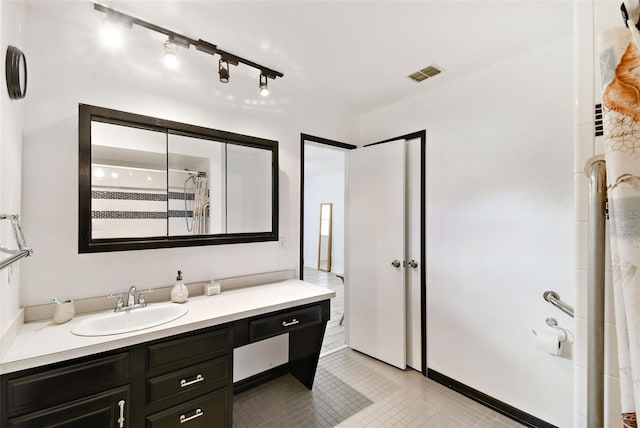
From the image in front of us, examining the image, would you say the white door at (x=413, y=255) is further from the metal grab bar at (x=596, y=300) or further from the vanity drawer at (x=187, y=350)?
the metal grab bar at (x=596, y=300)

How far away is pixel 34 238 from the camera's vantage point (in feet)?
5.08

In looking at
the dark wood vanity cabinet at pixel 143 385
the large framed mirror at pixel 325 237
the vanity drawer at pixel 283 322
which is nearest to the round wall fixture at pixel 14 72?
the dark wood vanity cabinet at pixel 143 385

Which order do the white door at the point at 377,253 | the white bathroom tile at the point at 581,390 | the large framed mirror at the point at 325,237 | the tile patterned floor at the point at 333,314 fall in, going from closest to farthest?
the white bathroom tile at the point at 581,390, the white door at the point at 377,253, the tile patterned floor at the point at 333,314, the large framed mirror at the point at 325,237

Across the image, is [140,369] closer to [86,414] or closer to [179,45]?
[86,414]

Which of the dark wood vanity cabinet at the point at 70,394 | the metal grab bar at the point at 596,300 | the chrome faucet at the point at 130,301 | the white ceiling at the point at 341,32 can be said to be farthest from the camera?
the chrome faucet at the point at 130,301

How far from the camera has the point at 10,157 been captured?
1.31m

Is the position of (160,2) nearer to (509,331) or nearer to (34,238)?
(34,238)

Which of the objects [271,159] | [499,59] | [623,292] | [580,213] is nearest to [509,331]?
[580,213]

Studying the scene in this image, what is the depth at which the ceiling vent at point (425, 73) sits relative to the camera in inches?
86.0

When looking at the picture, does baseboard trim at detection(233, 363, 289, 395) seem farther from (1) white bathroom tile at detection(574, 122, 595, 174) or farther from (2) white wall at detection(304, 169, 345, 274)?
(2) white wall at detection(304, 169, 345, 274)

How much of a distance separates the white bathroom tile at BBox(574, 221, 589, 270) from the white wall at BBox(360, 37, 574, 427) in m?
1.23

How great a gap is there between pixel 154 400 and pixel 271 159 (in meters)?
1.80

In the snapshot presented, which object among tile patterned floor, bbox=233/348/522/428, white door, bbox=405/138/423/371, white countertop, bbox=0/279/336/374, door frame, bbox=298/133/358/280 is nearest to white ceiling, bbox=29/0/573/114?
door frame, bbox=298/133/358/280

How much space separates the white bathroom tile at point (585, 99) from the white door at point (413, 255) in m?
1.74
